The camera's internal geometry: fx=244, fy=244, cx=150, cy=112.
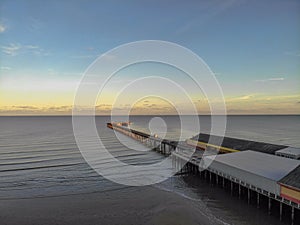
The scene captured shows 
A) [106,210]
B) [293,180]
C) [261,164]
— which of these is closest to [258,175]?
[293,180]

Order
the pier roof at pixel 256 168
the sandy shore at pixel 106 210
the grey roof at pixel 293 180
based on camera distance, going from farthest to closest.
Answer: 1. the pier roof at pixel 256 168
2. the sandy shore at pixel 106 210
3. the grey roof at pixel 293 180

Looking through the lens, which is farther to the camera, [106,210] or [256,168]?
[256,168]

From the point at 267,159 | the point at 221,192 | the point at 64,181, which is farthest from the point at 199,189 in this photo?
the point at 64,181

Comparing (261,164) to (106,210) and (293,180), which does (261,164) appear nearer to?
(293,180)

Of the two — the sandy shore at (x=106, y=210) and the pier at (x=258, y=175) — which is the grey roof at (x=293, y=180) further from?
the sandy shore at (x=106, y=210)

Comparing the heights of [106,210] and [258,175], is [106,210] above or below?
below

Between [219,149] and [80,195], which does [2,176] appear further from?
[219,149]

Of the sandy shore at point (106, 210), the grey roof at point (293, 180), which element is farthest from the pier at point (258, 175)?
the sandy shore at point (106, 210)

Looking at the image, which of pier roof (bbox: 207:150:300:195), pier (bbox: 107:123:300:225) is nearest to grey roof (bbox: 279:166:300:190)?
pier (bbox: 107:123:300:225)
